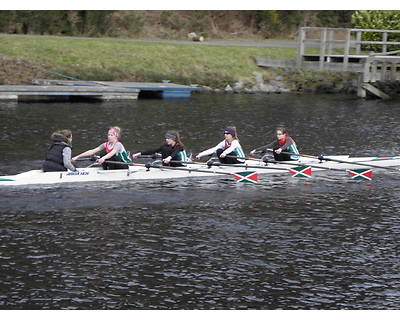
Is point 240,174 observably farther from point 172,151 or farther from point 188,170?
point 172,151

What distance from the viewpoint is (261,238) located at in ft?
51.1

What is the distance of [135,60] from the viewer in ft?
144

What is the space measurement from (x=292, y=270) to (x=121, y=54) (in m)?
31.9

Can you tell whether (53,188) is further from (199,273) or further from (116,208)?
(199,273)

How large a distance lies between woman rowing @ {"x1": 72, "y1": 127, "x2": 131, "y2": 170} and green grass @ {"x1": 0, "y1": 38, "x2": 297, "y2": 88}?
69.7 feet

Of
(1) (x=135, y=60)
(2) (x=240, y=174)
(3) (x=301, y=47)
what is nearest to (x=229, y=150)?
(2) (x=240, y=174)

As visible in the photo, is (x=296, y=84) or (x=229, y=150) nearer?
(x=229, y=150)

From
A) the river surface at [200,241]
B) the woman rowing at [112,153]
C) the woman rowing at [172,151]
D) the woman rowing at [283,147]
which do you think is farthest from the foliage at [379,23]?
the woman rowing at [112,153]

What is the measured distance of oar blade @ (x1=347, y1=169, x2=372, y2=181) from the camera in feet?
71.0

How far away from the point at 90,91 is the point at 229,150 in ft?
58.2

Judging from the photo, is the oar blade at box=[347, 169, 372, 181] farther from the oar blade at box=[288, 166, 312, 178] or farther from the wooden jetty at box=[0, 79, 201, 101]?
the wooden jetty at box=[0, 79, 201, 101]

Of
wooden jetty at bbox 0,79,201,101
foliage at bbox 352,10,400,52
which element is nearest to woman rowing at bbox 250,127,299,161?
wooden jetty at bbox 0,79,201,101

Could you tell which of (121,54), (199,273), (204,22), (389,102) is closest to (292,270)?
(199,273)

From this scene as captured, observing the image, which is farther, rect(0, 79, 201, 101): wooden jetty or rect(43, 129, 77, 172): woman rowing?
rect(0, 79, 201, 101): wooden jetty
